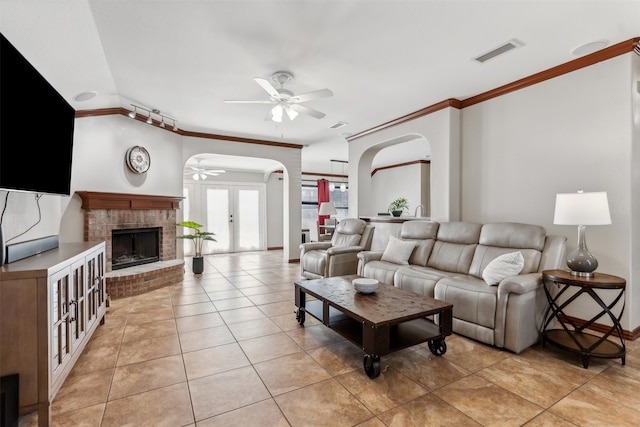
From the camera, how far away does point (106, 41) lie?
2.62m

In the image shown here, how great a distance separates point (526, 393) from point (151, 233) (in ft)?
17.1

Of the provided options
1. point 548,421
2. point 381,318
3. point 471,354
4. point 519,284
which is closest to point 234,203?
point 381,318

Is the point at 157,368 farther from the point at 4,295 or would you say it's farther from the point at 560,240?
the point at 560,240

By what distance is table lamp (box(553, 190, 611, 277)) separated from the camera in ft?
7.94

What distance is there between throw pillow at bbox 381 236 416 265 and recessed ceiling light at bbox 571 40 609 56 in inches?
98.1

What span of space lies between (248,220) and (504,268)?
7234 millimetres

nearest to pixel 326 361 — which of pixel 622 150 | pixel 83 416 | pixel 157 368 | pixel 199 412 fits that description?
pixel 199 412

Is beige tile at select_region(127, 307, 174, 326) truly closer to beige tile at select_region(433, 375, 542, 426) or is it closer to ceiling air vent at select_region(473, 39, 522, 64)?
beige tile at select_region(433, 375, 542, 426)

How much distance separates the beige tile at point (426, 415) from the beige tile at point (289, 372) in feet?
1.80

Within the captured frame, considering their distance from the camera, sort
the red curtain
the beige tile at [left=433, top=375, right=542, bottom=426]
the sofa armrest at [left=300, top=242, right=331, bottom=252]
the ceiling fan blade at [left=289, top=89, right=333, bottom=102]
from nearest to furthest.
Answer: the beige tile at [left=433, top=375, right=542, bottom=426], the ceiling fan blade at [left=289, top=89, right=333, bottom=102], the sofa armrest at [left=300, top=242, right=331, bottom=252], the red curtain

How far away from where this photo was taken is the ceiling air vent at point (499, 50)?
2.70 m

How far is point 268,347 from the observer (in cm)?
263

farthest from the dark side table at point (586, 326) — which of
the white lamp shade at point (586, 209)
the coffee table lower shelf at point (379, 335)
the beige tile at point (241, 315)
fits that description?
the beige tile at point (241, 315)

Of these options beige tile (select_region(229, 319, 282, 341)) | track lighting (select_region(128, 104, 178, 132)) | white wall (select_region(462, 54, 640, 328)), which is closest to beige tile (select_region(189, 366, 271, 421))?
beige tile (select_region(229, 319, 282, 341))
